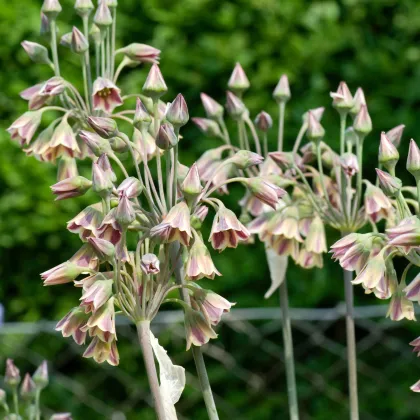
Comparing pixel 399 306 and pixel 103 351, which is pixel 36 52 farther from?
pixel 399 306

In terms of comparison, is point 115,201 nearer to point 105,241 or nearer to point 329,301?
point 105,241

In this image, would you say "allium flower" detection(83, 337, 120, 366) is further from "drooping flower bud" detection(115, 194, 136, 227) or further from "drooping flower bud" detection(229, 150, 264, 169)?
"drooping flower bud" detection(229, 150, 264, 169)

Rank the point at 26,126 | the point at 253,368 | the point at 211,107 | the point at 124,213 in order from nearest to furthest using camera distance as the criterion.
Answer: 1. the point at 124,213
2. the point at 26,126
3. the point at 211,107
4. the point at 253,368

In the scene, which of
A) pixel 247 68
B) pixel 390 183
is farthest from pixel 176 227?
pixel 247 68

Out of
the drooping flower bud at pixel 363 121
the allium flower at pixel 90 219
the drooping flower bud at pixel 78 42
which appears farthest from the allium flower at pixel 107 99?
the drooping flower bud at pixel 363 121

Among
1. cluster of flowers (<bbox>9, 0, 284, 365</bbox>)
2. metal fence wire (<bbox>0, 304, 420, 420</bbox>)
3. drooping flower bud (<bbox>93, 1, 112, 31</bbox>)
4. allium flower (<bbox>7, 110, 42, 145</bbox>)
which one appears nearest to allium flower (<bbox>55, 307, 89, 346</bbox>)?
cluster of flowers (<bbox>9, 0, 284, 365</bbox>)
